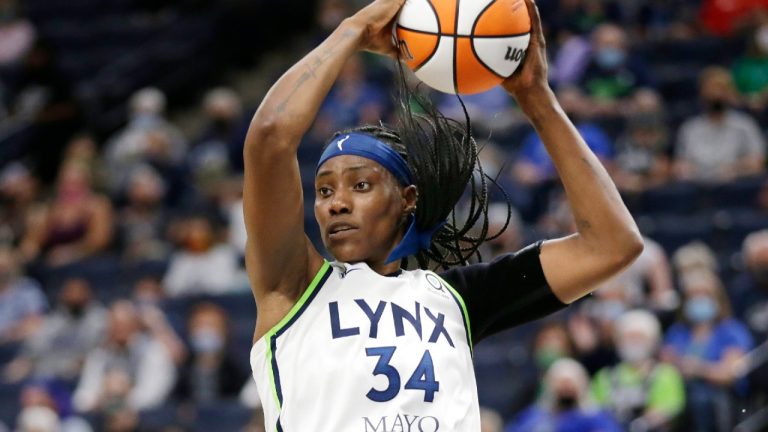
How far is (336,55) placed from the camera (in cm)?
334

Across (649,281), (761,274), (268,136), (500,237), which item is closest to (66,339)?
(500,237)

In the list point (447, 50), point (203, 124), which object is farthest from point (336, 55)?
point (203, 124)

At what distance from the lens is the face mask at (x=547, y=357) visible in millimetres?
8391

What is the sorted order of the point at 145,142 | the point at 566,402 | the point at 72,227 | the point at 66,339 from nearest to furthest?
1. the point at 566,402
2. the point at 66,339
3. the point at 72,227
4. the point at 145,142

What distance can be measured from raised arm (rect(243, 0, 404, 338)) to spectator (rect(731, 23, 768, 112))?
26.0 ft

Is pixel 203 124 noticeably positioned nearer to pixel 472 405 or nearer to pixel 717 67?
pixel 717 67

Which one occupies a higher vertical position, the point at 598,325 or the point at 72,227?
the point at 72,227

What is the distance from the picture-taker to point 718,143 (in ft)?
33.0

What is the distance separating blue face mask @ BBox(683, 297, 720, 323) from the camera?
7938 mm

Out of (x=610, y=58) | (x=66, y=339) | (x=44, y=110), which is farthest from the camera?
(x=44, y=110)

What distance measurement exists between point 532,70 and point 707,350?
4667mm

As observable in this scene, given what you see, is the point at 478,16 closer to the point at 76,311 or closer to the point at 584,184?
the point at 584,184

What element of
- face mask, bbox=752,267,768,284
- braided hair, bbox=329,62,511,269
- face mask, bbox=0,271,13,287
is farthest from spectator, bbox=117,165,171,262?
braided hair, bbox=329,62,511,269

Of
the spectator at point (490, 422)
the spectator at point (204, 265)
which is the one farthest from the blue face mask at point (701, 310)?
the spectator at point (204, 265)
